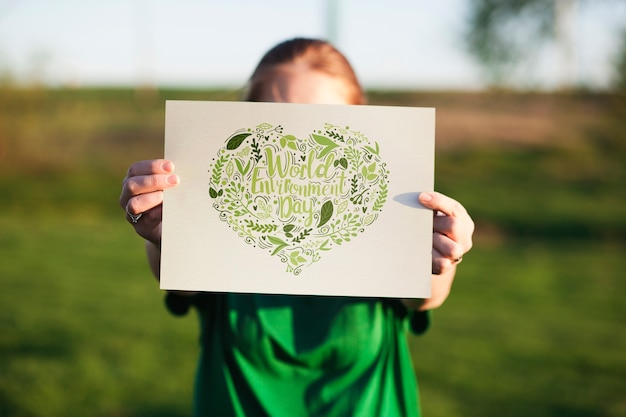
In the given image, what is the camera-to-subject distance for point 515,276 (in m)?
8.27

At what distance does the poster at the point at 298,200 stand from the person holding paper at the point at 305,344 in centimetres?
7

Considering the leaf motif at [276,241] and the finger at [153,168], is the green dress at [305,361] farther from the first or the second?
the finger at [153,168]

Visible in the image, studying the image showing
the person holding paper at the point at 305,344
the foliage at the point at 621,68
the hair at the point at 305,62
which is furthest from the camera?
the foliage at the point at 621,68

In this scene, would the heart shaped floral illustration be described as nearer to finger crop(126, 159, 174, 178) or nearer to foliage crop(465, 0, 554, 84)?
finger crop(126, 159, 174, 178)

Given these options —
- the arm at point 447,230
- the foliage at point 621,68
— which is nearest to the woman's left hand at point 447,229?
the arm at point 447,230

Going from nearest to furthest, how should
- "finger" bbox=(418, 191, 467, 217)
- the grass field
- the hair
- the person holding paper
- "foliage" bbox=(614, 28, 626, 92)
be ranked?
"finger" bbox=(418, 191, 467, 217) → the person holding paper → the hair → the grass field → "foliage" bbox=(614, 28, 626, 92)

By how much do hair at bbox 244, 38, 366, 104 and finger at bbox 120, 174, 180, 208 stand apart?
1.26 feet

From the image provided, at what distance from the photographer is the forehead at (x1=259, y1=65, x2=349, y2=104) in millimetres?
1578

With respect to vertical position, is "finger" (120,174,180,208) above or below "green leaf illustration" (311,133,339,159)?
below

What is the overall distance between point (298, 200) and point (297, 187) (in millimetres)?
28

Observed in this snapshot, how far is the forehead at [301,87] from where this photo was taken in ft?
5.18

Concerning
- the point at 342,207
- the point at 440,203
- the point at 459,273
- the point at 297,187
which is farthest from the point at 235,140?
the point at 459,273

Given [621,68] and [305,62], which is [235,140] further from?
[621,68]

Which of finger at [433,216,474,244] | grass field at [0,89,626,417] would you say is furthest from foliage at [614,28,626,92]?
finger at [433,216,474,244]
